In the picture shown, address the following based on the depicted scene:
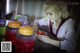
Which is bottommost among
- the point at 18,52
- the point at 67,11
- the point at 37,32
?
the point at 18,52

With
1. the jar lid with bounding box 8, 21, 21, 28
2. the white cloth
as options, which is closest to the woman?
the white cloth

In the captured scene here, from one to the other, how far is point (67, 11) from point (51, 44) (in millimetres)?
218

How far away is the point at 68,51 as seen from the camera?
1.15 m

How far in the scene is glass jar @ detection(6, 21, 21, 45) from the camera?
1.09 m

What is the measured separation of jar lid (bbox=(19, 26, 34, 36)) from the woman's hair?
14cm

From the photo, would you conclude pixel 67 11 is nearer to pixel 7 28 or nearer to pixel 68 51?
pixel 68 51

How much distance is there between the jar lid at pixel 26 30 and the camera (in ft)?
3.51

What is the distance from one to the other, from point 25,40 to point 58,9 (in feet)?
0.85

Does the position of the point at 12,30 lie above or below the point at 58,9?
below

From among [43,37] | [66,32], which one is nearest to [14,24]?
[43,37]

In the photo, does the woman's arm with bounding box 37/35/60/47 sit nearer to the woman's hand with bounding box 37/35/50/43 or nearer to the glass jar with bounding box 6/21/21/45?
the woman's hand with bounding box 37/35/50/43

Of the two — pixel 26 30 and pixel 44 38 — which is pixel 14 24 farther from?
pixel 44 38

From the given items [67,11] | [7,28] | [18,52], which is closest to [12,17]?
[7,28]

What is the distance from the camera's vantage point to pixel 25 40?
1.10m
